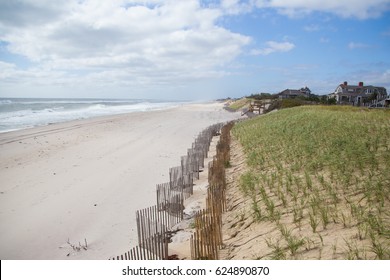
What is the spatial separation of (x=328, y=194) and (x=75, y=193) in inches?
284

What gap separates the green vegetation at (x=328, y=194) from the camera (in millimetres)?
3910

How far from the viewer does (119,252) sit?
18.4 ft

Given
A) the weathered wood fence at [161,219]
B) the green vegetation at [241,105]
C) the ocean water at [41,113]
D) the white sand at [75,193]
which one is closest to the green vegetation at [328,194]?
the weathered wood fence at [161,219]

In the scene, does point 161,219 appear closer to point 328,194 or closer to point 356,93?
point 328,194

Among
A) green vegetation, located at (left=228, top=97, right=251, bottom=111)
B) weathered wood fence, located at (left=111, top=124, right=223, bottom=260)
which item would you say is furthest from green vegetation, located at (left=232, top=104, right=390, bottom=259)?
green vegetation, located at (left=228, top=97, right=251, bottom=111)

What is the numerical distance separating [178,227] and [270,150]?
5395mm

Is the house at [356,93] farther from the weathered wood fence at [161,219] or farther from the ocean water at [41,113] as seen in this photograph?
the weathered wood fence at [161,219]

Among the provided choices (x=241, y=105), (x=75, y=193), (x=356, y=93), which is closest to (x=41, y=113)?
(x=241, y=105)

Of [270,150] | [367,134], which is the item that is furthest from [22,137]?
[367,134]

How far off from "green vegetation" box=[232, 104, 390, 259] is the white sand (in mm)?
3187

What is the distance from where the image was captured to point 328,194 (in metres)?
5.37

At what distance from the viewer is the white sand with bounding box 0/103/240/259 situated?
5988 mm

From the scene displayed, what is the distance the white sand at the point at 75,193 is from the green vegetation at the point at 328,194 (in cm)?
319

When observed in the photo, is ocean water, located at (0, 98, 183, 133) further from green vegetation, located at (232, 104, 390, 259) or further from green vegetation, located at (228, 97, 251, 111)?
green vegetation, located at (232, 104, 390, 259)
